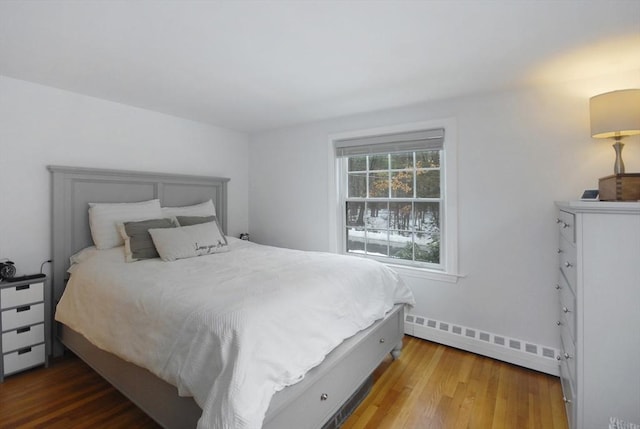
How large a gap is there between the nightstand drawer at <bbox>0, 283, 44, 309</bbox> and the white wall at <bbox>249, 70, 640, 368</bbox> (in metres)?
3.19

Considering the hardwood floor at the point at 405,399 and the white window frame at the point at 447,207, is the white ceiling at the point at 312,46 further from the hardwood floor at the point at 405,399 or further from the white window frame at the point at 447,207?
the hardwood floor at the point at 405,399

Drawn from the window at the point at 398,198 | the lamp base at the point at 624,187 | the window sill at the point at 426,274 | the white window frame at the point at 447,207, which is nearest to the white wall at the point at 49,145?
the window at the point at 398,198

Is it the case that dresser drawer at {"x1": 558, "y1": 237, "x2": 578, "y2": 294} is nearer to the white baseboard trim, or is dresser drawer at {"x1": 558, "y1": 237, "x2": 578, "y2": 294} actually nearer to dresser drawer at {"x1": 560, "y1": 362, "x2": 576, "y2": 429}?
dresser drawer at {"x1": 560, "y1": 362, "x2": 576, "y2": 429}

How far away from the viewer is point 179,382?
1397 mm

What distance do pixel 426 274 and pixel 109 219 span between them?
2986mm

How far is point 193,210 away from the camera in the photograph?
134 inches

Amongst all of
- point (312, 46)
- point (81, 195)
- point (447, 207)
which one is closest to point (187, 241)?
point (81, 195)

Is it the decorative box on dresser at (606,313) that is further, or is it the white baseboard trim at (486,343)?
the white baseboard trim at (486,343)

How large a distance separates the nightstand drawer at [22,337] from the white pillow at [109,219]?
73cm

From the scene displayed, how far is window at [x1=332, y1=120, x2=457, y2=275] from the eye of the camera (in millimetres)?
2939

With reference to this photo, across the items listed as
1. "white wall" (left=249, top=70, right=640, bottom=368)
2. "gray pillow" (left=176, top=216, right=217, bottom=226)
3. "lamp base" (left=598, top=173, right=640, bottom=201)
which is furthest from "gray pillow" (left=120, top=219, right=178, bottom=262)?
"lamp base" (left=598, top=173, right=640, bottom=201)

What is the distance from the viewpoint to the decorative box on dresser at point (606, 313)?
4.75 ft

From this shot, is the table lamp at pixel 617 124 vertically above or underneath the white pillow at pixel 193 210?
above

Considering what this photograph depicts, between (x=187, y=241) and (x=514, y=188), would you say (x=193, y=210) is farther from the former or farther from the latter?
(x=514, y=188)
